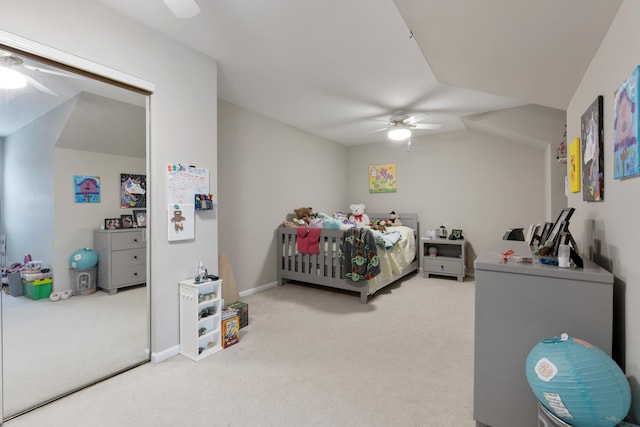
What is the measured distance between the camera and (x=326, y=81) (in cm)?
304

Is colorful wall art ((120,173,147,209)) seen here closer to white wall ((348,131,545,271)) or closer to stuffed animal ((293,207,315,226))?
stuffed animal ((293,207,315,226))

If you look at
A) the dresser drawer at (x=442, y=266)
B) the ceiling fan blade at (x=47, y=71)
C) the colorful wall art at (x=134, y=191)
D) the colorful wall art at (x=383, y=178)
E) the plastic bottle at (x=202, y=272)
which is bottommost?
the dresser drawer at (x=442, y=266)

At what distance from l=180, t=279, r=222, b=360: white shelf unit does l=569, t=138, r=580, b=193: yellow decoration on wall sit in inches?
112

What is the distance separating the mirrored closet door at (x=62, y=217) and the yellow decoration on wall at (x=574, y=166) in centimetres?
312

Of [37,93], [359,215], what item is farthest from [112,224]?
[359,215]

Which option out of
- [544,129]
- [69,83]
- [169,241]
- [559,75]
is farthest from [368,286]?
[69,83]

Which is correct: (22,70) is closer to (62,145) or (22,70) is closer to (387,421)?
(62,145)

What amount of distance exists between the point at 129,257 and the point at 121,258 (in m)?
0.06

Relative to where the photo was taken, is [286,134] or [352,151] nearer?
[286,134]

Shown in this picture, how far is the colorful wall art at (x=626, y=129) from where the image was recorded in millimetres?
1032

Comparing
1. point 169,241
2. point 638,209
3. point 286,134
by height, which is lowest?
point 169,241


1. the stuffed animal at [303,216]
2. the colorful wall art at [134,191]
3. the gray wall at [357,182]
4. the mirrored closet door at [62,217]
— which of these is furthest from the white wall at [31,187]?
the stuffed animal at [303,216]

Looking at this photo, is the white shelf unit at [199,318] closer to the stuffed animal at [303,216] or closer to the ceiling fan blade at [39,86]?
the ceiling fan blade at [39,86]

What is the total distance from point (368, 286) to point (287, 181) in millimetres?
2067
